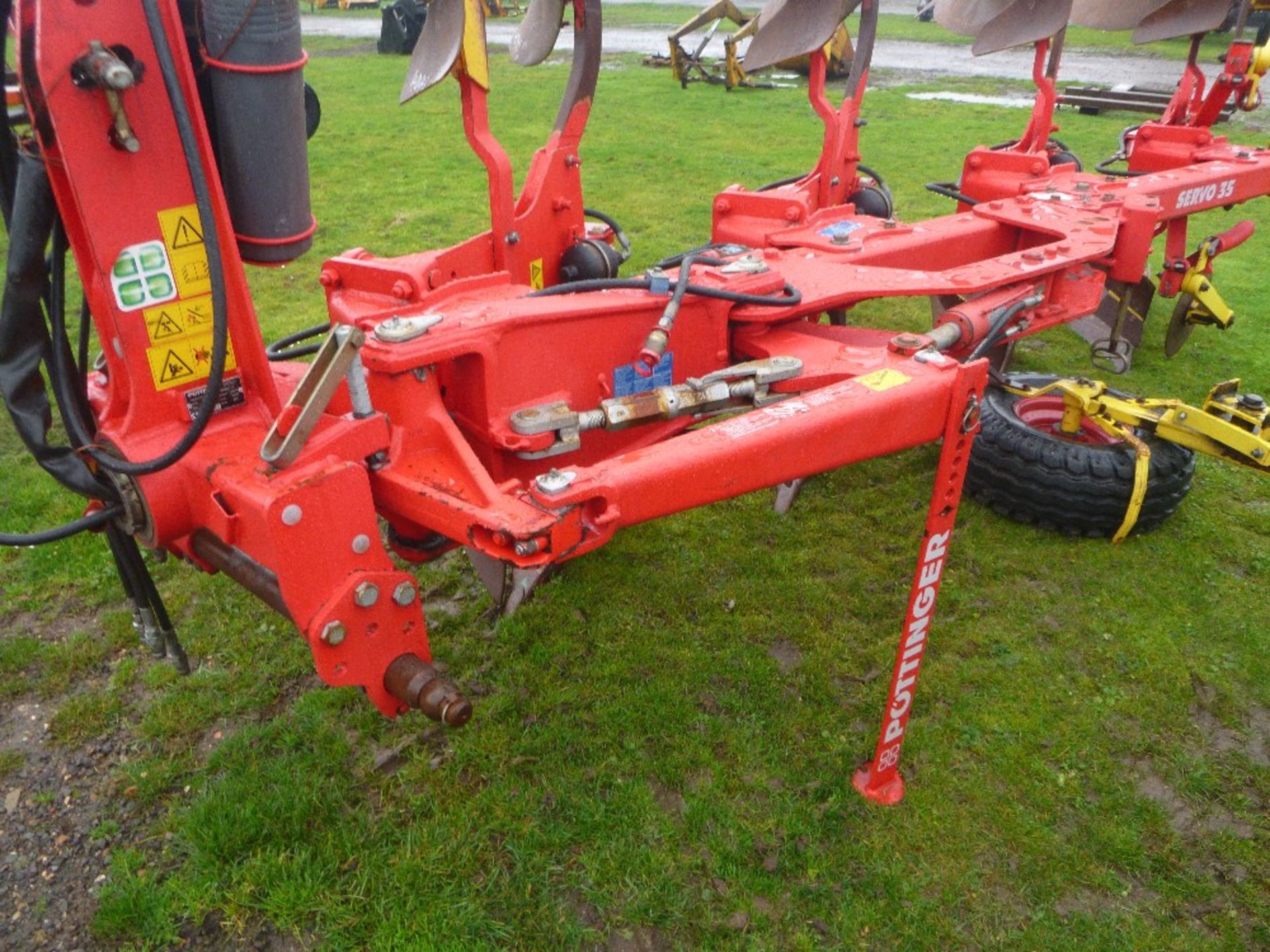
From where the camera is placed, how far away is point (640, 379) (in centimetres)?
260

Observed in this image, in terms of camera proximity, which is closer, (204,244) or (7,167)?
(7,167)

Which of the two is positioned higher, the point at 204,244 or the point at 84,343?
the point at 204,244

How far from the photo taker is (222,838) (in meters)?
2.50

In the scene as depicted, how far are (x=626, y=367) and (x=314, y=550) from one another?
1028mm

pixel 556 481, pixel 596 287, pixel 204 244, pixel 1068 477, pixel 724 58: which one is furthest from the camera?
pixel 724 58

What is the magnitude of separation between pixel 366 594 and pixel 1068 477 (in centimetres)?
292

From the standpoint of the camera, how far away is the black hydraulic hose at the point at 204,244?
1675 millimetres

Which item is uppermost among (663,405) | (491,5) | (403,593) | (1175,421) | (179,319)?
(179,319)

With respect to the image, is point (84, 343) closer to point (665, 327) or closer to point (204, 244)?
point (204, 244)

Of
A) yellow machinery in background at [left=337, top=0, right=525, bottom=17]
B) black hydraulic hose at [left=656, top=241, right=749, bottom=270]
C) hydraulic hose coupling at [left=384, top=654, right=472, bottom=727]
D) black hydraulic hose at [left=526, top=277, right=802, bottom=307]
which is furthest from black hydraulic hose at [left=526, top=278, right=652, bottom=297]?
yellow machinery in background at [left=337, top=0, right=525, bottom=17]

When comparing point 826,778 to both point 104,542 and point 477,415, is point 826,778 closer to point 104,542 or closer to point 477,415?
point 477,415

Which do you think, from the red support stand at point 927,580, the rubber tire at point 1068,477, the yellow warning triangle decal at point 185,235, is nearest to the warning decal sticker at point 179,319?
the yellow warning triangle decal at point 185,235

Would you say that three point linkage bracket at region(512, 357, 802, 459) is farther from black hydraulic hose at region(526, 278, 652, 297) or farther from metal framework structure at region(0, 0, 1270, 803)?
black hydraulic hose at region(526, 278, 652, 297)

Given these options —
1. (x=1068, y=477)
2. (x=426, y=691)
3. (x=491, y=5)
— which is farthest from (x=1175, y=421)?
(x=491, y=5)
